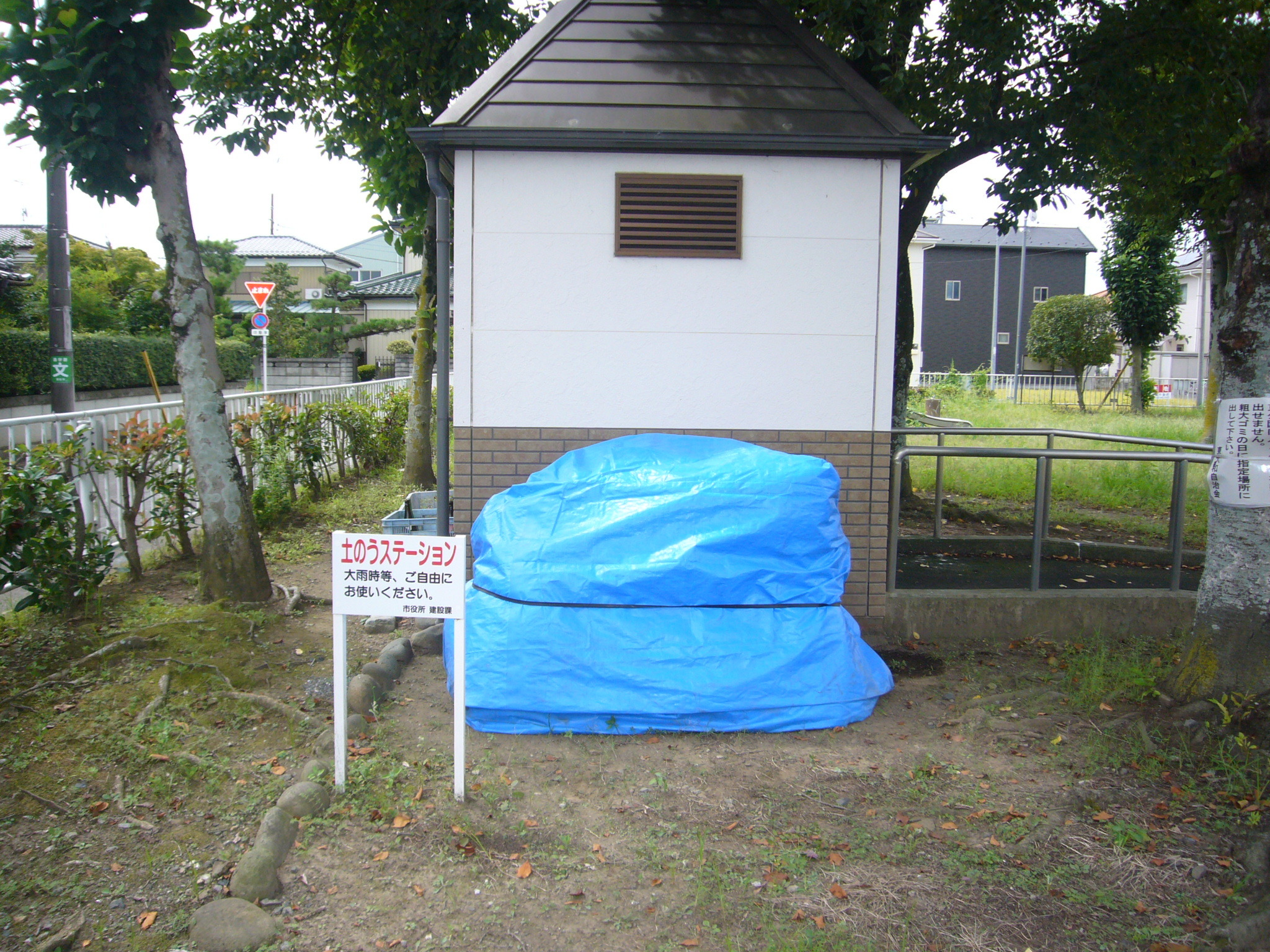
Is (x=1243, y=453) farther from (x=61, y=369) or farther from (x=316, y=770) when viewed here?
(x=61, y=369)

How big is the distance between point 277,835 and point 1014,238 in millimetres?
44388

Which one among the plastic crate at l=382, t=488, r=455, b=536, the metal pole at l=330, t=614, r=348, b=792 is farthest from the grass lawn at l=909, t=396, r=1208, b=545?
the metal pole at l=330, t=614, r=348, b=792

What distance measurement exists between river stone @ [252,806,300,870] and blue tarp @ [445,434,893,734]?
1030 mm

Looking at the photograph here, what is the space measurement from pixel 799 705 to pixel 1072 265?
4344 centimetres

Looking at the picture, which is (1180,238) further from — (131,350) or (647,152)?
(131,350)

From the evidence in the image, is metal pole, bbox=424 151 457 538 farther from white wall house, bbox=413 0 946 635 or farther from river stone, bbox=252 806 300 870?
river stone, bbox=252 806 300 870

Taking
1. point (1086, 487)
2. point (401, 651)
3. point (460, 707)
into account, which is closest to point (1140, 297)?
point (1086, 487)

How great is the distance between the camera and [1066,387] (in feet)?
115

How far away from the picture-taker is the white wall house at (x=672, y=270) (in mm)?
5238

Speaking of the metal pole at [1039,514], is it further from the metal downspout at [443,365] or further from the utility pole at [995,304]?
the utility pole at [995,304]

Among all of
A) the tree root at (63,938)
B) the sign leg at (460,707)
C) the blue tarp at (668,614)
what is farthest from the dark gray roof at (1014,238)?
the tree root at (63,938)

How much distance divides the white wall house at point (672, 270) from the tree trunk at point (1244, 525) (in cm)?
160

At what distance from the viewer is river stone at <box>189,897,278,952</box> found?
9.15ft

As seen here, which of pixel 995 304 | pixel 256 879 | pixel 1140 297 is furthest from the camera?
pixel 995 304
